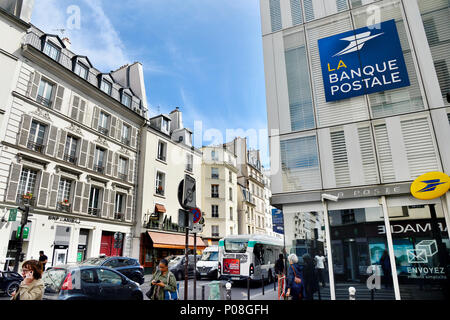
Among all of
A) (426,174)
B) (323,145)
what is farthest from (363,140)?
(426,174)

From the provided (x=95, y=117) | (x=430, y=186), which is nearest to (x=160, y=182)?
(x=95, y=117)

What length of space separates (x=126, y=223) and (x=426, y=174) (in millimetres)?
19853

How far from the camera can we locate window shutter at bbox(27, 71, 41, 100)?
16281 mm

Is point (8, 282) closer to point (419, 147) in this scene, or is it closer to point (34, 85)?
point (34, 85)

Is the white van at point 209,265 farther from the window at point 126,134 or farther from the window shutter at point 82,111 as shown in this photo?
the window shutter at point 82,111

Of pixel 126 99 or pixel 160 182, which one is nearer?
pixel 126 99

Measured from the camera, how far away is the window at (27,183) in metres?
15.5

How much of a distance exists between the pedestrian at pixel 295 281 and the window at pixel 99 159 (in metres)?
17.0

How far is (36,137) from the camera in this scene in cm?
1656

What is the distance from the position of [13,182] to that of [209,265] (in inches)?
454

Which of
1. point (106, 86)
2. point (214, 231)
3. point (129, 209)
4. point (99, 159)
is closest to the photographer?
point (99, 159)

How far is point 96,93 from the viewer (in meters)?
20.8

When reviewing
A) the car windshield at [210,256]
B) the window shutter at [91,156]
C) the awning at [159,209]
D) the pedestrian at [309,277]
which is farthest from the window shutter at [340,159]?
the awning at [159,209]
